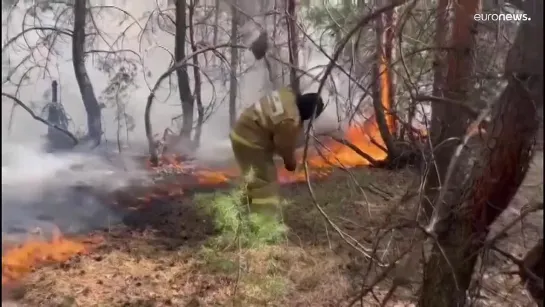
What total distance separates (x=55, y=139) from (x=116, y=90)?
0.67 ft

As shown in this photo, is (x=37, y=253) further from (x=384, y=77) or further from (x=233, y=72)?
(x=384, y=77)

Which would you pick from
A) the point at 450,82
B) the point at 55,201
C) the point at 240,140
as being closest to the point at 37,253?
the point at 55,201

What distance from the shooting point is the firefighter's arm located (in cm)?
163

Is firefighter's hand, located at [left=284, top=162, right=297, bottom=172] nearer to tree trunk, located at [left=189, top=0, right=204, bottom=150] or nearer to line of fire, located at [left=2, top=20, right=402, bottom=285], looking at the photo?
line of fire, located at [left=2, top=20, right=402, bottom=285]

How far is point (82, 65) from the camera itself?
1.70 m

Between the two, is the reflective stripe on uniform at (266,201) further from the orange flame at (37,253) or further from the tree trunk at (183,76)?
the orange flame at (37,253)

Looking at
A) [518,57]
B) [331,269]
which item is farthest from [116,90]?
[518,57]

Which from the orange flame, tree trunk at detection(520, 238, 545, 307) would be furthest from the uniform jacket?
tree trunk at detection(520, 238, 545, 307)

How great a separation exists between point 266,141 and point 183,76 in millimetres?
309

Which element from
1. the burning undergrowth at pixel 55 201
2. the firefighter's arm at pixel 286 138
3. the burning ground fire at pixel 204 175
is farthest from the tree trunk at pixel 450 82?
the burning undergrowth at pixel 55 201

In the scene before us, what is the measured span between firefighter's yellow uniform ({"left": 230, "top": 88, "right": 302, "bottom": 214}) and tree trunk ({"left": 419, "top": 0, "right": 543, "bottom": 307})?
348 millimetres

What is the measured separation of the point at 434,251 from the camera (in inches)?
55.7

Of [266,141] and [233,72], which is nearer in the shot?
[266,141]

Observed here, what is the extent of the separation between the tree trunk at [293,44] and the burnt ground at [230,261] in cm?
27
